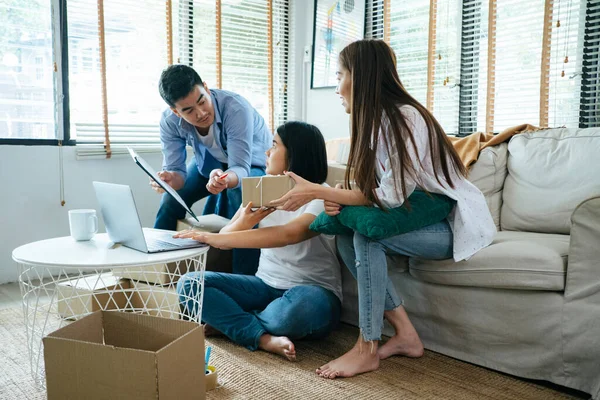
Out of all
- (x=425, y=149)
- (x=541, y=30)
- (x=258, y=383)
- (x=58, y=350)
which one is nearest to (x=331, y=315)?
(x=258, y=383)

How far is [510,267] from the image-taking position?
1.72 metres

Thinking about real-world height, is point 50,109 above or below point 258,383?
above

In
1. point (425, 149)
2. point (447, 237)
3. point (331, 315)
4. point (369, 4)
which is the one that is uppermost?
point (369, 4)

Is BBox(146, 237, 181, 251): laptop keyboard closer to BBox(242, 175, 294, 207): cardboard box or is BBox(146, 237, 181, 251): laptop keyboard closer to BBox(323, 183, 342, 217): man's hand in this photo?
BBox(242, 175, 294, 207): cardboard box

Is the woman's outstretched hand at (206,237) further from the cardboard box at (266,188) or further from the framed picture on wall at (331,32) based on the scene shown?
the framed picture on wall at (331,32)

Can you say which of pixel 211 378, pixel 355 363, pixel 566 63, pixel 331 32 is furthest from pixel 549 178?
pixel 331 32

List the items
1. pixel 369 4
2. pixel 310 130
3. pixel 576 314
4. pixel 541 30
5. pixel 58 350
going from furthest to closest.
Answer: pixel 369 4
pixel 541 30
pixel 310 130
pixel 576 314
pixel 58 350

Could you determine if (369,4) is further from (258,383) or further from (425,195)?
(258,383)

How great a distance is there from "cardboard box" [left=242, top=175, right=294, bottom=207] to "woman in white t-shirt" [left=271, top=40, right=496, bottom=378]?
27 millimetres

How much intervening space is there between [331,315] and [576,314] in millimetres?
767

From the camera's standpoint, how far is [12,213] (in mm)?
3000

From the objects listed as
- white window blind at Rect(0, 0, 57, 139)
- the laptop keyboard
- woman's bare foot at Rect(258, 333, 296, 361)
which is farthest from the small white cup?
white window blind at Rect(0, 0, 57, 139)

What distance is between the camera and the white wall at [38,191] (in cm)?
298

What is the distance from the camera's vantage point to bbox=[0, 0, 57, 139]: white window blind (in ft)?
9.75
